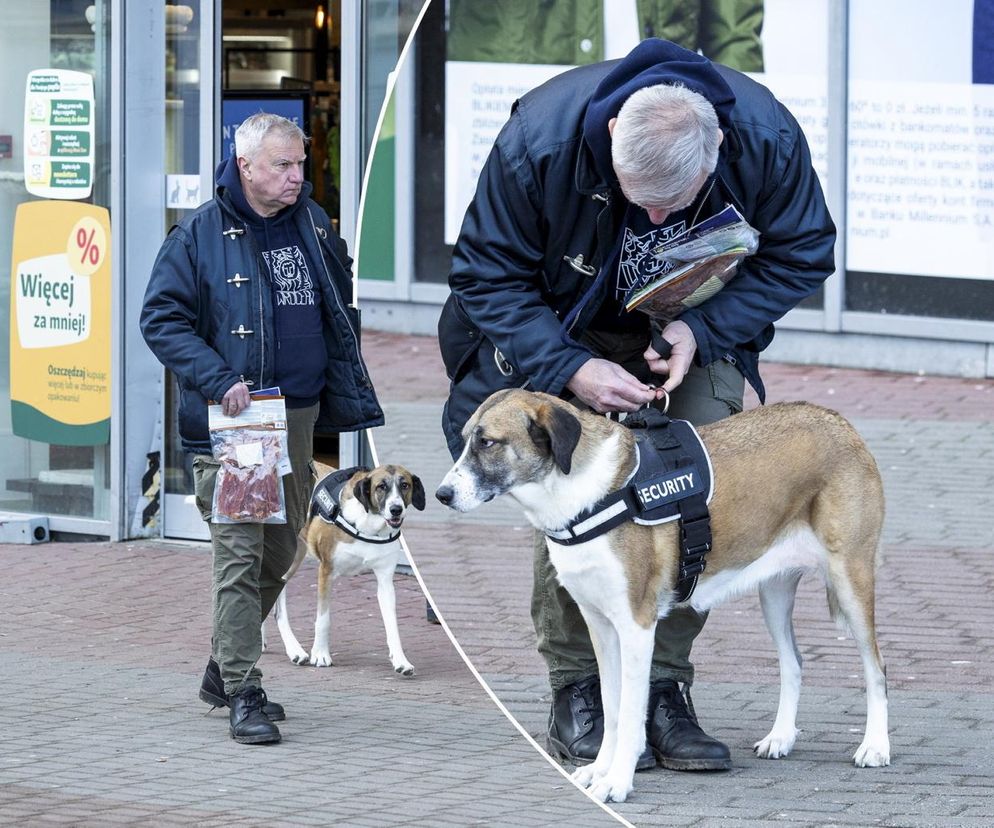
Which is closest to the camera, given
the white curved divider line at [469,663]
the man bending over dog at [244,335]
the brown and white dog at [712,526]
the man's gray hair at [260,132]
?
the brown and white dog at [712,526]

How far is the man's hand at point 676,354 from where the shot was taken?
223cm

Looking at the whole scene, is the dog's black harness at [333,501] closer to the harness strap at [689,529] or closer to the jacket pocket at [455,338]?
the jacket pocket at [455,338]

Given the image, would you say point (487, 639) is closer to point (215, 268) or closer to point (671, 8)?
point (671, 8)

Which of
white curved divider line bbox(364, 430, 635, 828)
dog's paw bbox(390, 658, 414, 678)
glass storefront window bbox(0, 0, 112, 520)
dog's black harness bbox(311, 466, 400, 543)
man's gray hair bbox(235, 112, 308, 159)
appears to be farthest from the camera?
glass storefront window bbox(0, 0, 112, 520)

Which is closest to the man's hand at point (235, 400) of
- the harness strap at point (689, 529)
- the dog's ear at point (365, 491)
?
the dog's ear at point (365, 491)

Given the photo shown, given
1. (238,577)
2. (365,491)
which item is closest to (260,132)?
(238,577)

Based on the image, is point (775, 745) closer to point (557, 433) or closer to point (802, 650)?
point (802, 650)

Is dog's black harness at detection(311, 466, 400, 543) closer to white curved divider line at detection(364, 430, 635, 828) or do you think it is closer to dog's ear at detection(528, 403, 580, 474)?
white curved divider line at detection(364, 430, 635, 828)

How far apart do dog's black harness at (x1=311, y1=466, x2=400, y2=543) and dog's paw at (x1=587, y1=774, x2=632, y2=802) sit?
74cm

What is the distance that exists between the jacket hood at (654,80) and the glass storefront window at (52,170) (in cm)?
518

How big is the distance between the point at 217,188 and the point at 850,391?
8.66 feet

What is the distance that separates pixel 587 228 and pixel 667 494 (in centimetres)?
41

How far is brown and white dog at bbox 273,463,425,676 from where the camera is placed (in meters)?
2.46

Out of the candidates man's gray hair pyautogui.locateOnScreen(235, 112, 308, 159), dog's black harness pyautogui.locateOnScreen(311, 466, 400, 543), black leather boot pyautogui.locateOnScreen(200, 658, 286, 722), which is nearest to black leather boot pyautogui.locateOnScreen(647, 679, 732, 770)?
dog's black harness pyautogui.locateOnScreen(311, 466, 400, 543)
